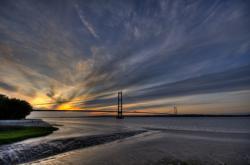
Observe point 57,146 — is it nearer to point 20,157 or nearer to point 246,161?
point 20,157

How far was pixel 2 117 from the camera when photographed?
49.9 m

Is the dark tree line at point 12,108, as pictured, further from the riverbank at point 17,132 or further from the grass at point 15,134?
the grass at point 15,134

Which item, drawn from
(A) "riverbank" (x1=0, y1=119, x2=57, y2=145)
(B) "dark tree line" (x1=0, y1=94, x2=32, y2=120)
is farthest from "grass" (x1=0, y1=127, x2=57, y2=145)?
(B) "dark tree line" (x1=0, y1=94, x2=32, y2=120)

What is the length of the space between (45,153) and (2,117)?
49.3 m

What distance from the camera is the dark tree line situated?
162ft

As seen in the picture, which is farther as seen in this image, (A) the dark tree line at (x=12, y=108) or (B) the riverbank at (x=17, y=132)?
(A) the dark tree line at (x=12, y=108)

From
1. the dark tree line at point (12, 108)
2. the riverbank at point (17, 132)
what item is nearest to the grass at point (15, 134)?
the riverbank at point (17, 132)

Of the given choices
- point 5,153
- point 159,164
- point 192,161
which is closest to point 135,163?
point 159,164

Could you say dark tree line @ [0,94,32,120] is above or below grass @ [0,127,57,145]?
above

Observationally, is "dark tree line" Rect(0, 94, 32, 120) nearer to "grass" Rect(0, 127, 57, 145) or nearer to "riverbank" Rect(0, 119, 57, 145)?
"riverbank" Rect(0, 119, 57, 145)

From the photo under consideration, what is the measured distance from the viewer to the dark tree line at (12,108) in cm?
4947

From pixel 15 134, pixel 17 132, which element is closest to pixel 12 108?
pixel 17 132

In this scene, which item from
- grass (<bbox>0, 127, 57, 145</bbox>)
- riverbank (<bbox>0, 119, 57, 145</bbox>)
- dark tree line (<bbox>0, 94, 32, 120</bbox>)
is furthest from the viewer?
dark tree line (<bbox>0, 94, 32, 120</bbox>)

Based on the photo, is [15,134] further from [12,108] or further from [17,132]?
[12,108]
